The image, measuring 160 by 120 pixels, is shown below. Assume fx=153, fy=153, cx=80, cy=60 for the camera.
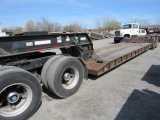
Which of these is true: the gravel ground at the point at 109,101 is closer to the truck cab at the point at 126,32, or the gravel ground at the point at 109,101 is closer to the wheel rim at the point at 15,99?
the wheel rim at the point at 15,99

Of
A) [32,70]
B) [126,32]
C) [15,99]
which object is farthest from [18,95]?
[126,32]

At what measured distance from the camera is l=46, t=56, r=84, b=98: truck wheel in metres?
3.53

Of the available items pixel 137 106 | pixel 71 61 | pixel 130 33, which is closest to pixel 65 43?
pixel 71 61

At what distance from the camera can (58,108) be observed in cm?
341

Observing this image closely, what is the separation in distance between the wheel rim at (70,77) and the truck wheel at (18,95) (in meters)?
0.96

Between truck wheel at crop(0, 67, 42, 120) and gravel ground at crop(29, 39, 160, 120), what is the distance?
11.3 inches

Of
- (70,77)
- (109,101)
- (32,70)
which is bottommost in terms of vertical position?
(109,101)

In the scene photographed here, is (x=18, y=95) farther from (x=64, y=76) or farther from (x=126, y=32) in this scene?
(x=126, y=32)

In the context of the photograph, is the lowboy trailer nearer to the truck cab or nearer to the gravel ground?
the gravel ground

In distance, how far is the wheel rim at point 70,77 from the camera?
399 cm

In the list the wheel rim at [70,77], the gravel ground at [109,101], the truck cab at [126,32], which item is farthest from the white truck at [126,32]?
the wheel rim at [70,77]

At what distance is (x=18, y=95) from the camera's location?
302 centimetres

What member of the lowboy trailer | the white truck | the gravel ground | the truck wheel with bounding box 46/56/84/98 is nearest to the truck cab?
the white truck

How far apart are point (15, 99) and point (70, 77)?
157cm
